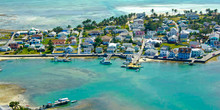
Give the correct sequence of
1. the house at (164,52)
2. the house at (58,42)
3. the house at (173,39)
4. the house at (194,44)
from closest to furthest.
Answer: the house at (164,52), the house at (194,44), the house at (173,39), the house at (58,42)

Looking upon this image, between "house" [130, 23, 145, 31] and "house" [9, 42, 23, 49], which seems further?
"house" [130, 23, 145, 31]

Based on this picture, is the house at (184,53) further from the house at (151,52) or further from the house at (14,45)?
the house at (14,45)

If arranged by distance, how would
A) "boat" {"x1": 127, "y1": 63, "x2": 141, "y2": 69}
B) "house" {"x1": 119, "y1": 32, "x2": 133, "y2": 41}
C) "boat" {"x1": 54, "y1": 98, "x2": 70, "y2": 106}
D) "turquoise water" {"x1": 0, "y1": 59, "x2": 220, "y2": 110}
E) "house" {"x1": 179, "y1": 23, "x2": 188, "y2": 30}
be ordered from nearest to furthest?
1. "boat" {"x1": 54, "y1": 98, "x2": 70, "y2": 106}
2. "turquoise water" {"x1": 0, "y1": 59, "x2": 220, "y2": 110}
3. "boat" {"x1": 127, "y1": 63, "x2": 141, "y2": 69}
4. "house" {"x1": 119, "y1": 32, "x2": 133, "y2": 41}
5. "house" {"x1": 179, "y1": 23, "x2": 188, "y2": 30}

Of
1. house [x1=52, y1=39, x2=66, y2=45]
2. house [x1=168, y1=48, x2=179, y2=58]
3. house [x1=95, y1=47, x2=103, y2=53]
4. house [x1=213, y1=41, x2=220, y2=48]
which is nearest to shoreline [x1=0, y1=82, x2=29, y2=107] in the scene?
house [x1=95, y1=47, x2=103, y2=53]

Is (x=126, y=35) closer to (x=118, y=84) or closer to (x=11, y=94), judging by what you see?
(x=118, y=84)

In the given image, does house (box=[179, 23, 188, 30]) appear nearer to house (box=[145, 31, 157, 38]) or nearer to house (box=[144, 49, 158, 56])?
house (box=[145, 31, 157, 38])

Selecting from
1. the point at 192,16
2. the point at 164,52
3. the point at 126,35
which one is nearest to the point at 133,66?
the point at 164,52

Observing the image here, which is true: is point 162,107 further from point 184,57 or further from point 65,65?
point 65,65

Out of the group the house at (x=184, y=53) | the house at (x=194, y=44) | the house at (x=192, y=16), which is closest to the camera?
the house at (x=184, y=53)

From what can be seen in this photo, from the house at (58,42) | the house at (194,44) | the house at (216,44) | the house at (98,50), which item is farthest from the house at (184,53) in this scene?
the house at (58,42)
